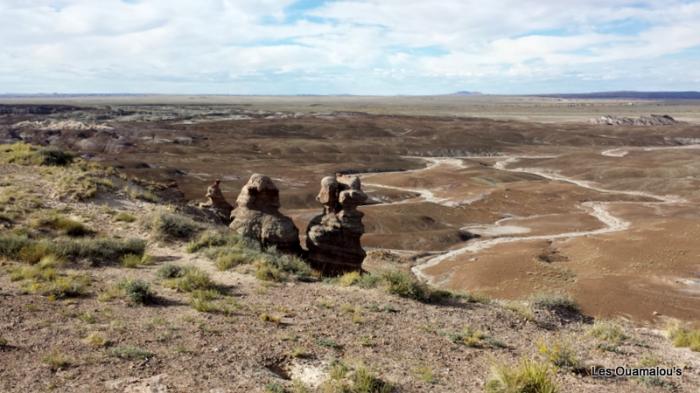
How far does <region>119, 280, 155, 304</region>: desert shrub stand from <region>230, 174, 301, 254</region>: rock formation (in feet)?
22.0

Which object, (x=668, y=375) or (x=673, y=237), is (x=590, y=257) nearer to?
(x=673, y=237)

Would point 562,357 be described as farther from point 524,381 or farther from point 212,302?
point 212,302

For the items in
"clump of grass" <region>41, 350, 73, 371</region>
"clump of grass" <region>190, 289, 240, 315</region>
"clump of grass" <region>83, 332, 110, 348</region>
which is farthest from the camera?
"clump of grass" <region>190, 289, 240, 315</region>

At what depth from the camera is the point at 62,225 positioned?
15.6m

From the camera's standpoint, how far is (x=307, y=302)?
11.9 m

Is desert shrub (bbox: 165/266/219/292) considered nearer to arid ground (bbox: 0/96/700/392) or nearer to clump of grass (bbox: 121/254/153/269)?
arid ground (bbox: 0/96/700/392)

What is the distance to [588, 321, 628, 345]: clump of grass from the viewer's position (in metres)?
11.0

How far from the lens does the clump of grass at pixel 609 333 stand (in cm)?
1100

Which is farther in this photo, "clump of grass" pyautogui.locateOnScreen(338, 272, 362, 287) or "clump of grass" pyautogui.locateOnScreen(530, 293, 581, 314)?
"clump of grass" pyautogui.locateOnScreen(338, 272, 362, 287)

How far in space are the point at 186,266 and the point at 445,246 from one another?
28.3 m

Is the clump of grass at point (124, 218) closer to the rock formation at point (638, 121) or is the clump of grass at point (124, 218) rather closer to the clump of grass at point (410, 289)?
the clump of grass at point (410, 289)

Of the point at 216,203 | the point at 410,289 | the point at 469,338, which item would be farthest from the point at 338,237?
the point at 216,203

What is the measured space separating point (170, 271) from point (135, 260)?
1.45m

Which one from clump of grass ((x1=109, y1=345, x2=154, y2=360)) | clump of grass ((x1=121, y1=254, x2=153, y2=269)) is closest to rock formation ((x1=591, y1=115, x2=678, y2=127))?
clump of grass ((x1=121, y1=254, x2=153, y2=269))
